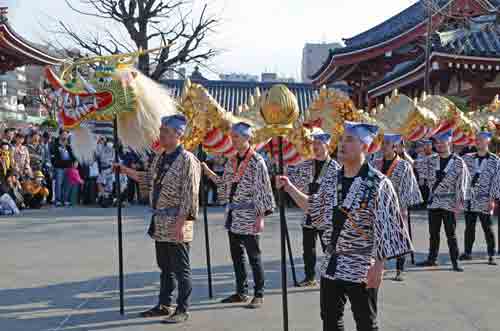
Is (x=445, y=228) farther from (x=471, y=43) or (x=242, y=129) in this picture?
(x=471, y=43)

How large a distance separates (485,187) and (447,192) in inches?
44.6

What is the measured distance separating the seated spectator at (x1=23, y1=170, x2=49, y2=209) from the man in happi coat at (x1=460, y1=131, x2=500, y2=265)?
10308 mm

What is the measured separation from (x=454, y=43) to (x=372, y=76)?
5.38 meters

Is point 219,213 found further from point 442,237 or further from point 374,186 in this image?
point 374,186

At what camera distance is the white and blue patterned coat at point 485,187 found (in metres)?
9.12

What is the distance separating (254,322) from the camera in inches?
234

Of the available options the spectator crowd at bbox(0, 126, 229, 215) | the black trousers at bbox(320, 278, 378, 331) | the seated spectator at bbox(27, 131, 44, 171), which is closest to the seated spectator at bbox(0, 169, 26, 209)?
the spectator crowd at bbox(0, 126, 229, 215)

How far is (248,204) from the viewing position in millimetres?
6520

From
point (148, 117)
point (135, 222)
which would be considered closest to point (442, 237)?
point (135, 222)

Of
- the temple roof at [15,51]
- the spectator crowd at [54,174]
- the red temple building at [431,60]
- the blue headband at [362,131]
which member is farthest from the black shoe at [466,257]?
the temple roof at [15,51]

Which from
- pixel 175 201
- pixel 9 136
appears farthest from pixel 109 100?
pixel 9 136

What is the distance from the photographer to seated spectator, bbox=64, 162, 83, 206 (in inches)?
609

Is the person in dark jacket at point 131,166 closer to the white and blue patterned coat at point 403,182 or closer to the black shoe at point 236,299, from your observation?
the white and blue patterned coat at point 403,182

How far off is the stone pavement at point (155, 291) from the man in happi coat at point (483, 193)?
14.8 inches
